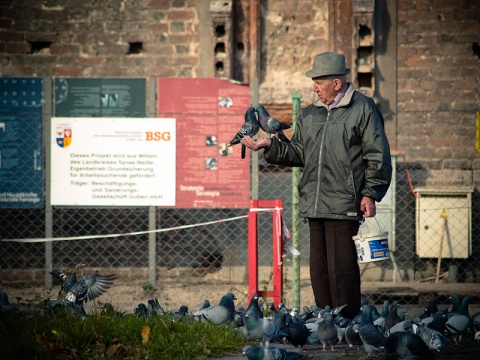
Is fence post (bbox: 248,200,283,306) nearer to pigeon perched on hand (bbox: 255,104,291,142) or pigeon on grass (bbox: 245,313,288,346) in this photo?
pigeon perched on hand (bbox: 255,104,291,142)

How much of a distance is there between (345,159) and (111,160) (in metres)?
5.00

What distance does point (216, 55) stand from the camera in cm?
1237

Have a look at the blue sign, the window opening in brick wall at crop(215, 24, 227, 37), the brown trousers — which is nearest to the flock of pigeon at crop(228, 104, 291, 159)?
the brown trousers

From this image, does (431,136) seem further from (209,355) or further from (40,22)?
(209,355)

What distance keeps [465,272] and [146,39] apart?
5.51 m

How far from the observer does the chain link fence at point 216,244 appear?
11.9 meters

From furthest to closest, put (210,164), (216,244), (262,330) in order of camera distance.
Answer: (216,244) → (210,164) → (262,330)

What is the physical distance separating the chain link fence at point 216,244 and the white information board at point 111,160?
1.22m

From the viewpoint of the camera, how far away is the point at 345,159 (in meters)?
6.49

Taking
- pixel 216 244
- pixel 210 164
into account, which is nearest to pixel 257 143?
pixel 210 164

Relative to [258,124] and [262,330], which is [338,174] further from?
[262,330]

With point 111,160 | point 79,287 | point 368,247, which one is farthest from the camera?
point 111,160

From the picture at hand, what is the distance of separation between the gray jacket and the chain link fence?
5.27m

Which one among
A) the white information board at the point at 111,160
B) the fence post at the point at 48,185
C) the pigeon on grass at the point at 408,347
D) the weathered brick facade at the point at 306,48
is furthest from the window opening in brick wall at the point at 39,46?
the pigeon on grass at the point at 408,347
